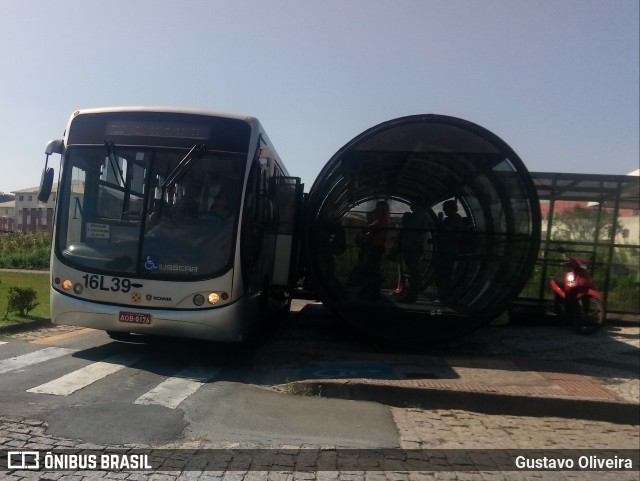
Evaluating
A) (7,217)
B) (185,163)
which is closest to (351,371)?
(185,163)

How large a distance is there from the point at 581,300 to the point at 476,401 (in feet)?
16.7

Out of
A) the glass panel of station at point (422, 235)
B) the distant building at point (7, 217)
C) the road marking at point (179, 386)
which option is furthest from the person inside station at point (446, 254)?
the distant building at point (7, 217)

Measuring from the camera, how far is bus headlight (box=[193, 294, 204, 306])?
752 cm

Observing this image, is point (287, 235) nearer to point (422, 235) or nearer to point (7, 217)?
point (422, 235)

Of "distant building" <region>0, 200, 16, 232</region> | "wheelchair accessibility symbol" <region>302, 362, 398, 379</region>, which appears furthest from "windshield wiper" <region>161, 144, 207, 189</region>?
"distant building" <region>0, 200, 16, 232</region>

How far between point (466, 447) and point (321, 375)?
8.26ft

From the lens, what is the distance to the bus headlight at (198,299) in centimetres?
752

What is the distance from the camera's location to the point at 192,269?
757 cm

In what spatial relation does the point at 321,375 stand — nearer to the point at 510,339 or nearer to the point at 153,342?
the point at 153,342

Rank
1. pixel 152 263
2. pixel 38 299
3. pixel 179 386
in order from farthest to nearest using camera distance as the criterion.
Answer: pixel 38 299 → pixel 152 263 → pixel 179 386

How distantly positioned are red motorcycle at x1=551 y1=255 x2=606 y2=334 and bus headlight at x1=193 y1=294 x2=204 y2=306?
6.63 m

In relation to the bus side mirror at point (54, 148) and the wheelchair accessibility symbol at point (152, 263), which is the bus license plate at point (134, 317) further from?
the bus side mirror at point (54, 148)

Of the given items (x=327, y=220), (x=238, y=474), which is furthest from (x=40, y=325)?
(x=238, y=474)

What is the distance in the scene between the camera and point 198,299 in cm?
752
